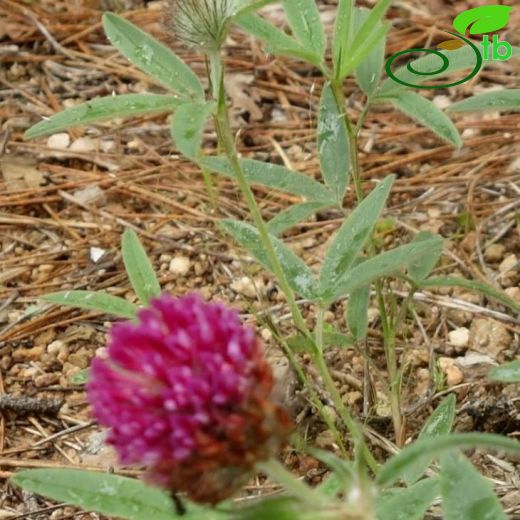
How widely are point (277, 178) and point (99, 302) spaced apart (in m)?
0.48

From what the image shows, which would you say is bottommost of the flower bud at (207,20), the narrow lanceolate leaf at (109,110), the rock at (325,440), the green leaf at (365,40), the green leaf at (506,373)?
the rock at (325,440)

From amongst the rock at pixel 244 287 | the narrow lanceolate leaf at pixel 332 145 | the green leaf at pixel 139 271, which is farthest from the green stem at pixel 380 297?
the rock at pixel 244 287

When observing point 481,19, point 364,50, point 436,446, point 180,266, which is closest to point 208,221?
point 180,266

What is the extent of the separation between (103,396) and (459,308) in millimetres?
1696

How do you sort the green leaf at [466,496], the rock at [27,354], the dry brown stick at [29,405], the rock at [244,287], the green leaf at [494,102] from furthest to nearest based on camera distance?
the rock at [244,287] < the rock at [27,354] < the dry brown stick at [29,405] < the green leaf at [494,102] < the green leaf at [466,496]

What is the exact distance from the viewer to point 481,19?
3441mm

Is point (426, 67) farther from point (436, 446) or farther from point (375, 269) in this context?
point (436, 446)

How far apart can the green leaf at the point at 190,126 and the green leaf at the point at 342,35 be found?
461 mm

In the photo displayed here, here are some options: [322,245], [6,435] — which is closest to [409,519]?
[6,435]

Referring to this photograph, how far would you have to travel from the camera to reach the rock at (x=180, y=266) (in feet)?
9.64

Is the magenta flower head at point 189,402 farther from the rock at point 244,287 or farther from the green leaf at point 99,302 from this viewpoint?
the rock at point 244,287

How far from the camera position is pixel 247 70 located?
3.67 metres

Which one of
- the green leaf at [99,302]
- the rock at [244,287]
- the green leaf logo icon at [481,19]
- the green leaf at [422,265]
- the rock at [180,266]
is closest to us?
the green leaf at [99,302]

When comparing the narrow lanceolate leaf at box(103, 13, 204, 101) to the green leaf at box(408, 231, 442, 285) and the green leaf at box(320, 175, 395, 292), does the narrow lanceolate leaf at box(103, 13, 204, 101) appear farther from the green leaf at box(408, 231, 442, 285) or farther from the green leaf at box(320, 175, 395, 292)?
the green leaf at box(408, 231, 442, 285)
